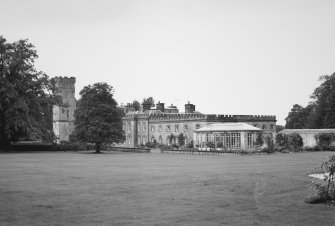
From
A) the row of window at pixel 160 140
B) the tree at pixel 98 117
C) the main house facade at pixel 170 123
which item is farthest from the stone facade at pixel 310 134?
the row of window at pixel 160 140

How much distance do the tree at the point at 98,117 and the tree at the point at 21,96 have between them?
3087 mm

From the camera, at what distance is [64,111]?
76562mm

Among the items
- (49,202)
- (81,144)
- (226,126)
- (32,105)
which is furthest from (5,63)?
(49,202)

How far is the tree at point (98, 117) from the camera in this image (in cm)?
5252

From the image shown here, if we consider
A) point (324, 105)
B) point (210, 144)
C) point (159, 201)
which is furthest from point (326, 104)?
point (159, 201)

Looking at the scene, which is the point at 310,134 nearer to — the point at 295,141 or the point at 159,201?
the point at 295,141

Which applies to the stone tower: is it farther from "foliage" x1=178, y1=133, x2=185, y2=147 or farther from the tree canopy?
the tree canopy

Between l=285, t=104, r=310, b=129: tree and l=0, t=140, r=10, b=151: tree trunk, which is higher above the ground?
l=285, t=104, r=310, b=129: tree

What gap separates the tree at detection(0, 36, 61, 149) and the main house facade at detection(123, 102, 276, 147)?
65.5 feet

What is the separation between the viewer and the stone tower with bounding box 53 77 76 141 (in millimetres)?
75938

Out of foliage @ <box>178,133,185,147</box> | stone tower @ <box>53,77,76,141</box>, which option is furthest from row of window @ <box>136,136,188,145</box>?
stone tower @ <box>53,77,76,141</box>

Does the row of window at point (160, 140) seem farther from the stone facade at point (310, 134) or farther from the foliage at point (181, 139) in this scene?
the stone facade at point (310, 134)

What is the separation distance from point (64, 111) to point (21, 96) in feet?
85.2

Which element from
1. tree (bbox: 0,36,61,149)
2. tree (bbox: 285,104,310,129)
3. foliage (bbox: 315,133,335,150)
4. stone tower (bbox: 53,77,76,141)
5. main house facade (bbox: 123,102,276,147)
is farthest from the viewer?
tree (bbox: 285,104,310,129)
